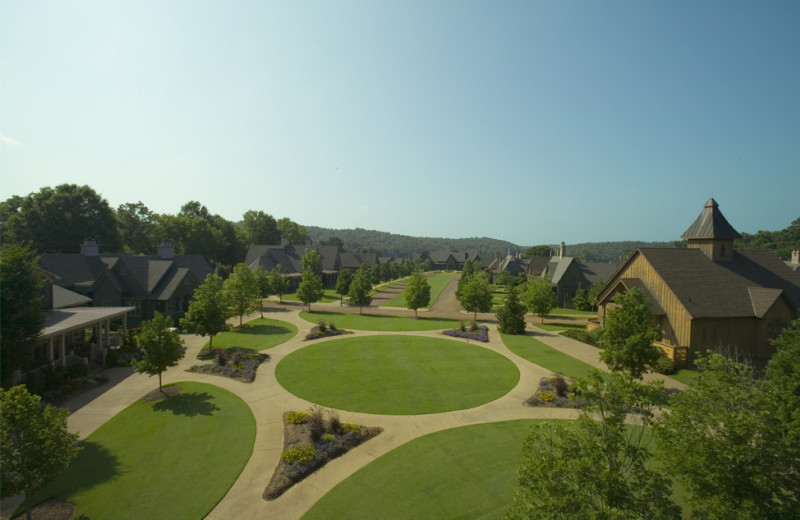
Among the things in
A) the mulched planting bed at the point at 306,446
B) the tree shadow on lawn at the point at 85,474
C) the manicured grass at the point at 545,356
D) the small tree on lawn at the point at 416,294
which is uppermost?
the small tree on lawn at the point at 416,294

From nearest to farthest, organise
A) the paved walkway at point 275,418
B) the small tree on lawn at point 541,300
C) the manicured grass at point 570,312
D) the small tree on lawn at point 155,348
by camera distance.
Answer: the paved walkway at point 275,418 < the small tree on lawn at point 155,348 < the small tree on lawn at point 541,300 < the manicured grass at point 570,312

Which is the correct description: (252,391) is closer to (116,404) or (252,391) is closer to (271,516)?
(116,404)

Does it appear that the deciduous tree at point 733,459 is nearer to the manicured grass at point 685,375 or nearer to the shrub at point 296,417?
the shrub at point 296,417

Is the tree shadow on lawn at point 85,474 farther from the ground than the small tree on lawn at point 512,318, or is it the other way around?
the small tree on lawn at point 512,318

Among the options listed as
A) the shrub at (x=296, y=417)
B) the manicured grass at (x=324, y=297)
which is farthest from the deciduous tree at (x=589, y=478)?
the manicured grass at (x=324, y=297)

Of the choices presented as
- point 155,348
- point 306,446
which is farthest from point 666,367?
point 155,348

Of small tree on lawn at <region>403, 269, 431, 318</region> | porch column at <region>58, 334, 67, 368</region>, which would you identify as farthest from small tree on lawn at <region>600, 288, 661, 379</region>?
porch column at <region>58, 334, 67, 368</region>
